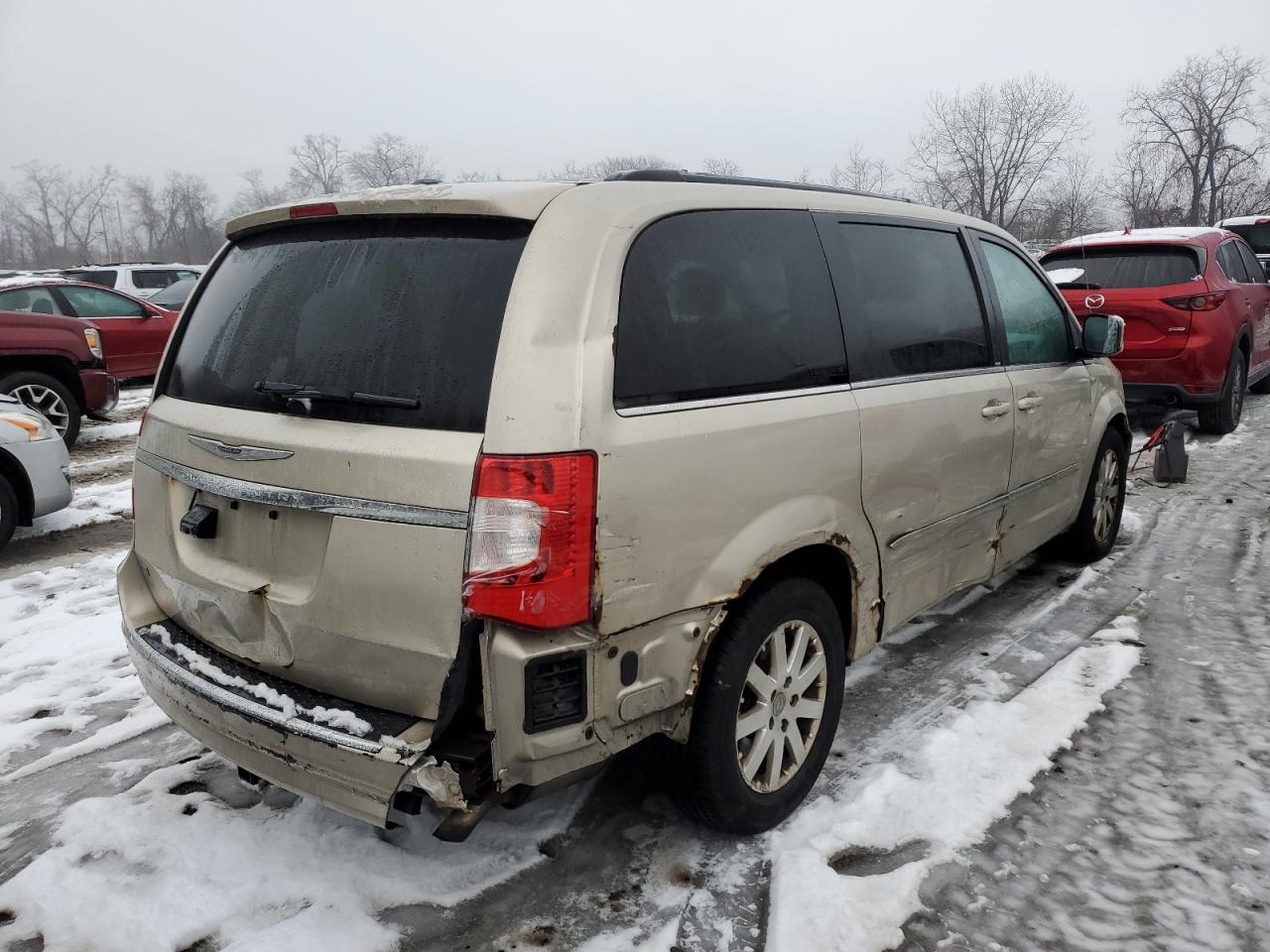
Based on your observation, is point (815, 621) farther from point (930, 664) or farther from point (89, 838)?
point (89, 838)

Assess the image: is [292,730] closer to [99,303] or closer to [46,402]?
[46,402]

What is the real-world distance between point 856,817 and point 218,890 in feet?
6.01

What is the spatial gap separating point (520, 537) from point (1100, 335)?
11.7ft

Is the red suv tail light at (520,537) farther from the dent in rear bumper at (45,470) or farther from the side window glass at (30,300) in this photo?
the side window glass at (30,300)

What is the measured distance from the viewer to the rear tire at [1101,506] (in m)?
4.85

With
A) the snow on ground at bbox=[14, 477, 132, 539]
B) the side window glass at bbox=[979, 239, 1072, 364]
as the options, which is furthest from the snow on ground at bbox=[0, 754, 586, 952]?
the snow on ground at bbox=[14, 477, 132, 539]

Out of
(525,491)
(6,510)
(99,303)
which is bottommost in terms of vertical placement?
(6,510)

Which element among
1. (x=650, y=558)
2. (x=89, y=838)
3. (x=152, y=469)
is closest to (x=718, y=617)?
(x=650, y=558)

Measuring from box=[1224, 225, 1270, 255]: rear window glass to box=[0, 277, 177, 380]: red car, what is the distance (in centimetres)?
1756

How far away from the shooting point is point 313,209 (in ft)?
8.02

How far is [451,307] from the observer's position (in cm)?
212

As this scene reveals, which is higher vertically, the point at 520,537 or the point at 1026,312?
the point at 1026,312

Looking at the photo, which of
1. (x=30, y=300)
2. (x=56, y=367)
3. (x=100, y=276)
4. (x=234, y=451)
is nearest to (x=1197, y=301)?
(x=234, y=451)

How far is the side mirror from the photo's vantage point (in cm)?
431
